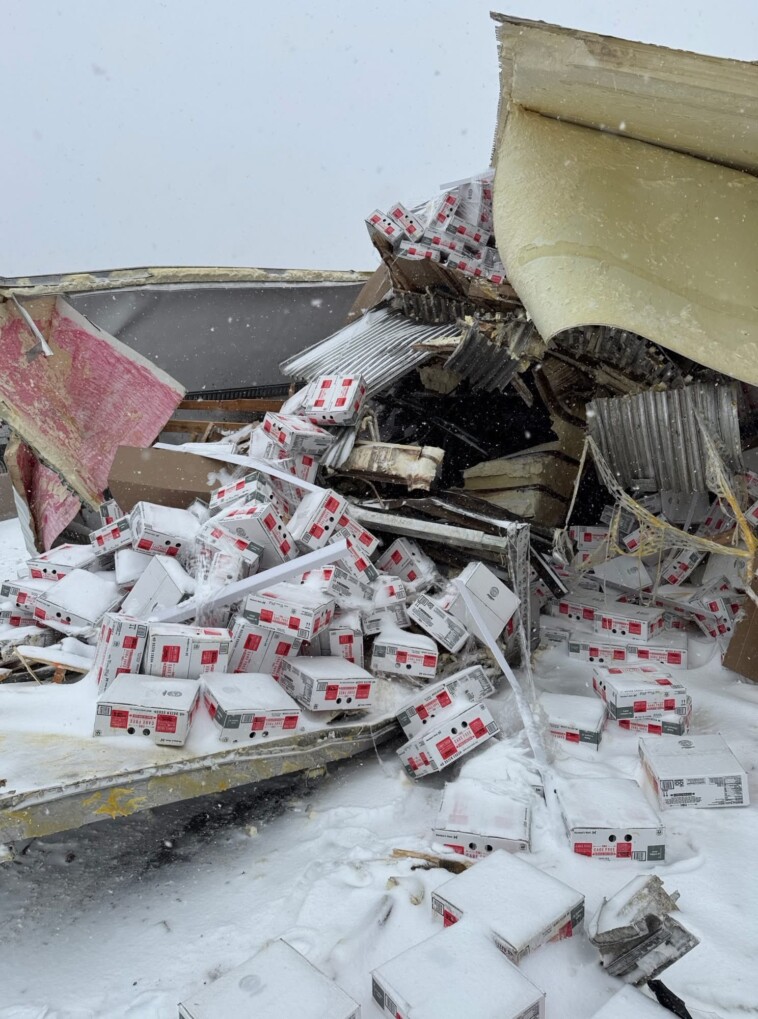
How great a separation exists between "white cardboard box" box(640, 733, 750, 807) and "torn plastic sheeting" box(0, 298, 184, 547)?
3.78m

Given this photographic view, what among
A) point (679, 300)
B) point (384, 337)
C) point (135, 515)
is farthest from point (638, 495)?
point (135, 515)

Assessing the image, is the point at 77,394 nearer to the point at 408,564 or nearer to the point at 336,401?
the point at 336,401

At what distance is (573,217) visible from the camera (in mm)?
2758

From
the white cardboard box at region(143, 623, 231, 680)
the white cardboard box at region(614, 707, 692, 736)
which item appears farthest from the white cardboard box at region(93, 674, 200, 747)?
the white cardboard box at region(614, 707, 692, 736)

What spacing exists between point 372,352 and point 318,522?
1953 mm

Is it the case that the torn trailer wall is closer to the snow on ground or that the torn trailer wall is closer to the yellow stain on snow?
the snow on ground

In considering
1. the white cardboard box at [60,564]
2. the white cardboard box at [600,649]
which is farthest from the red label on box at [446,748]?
the white cardboard box at [60,564]

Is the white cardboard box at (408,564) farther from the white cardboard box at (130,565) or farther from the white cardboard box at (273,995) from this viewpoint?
the white cardboard box at (273,995)

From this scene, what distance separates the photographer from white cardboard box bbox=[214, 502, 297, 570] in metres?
4.01

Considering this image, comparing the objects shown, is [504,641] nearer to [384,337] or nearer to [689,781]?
[689,781]

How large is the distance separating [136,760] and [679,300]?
2.58 metres

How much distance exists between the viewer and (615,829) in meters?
2.77

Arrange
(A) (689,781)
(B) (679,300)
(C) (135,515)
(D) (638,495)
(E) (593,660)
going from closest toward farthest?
(B) (679,300) → (A) (689,781) → (C) (135,515) → (E) (593,660) → (D) (638,495)

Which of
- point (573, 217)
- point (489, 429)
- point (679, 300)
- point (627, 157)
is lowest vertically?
point (489, 429)
